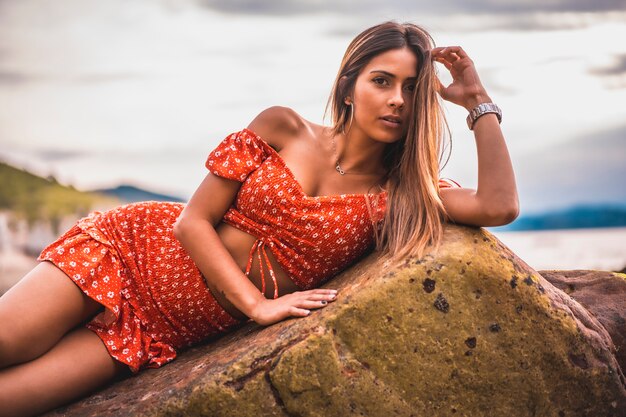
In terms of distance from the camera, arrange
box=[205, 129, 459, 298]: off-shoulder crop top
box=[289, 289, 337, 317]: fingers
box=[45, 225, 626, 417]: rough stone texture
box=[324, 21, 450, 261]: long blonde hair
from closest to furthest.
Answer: box=[45, 225, 626, 417]: rough stone texture < box=[289, 289, 337, 317]: fingers < box=[324, 21, 450, 261]: long blonde hair < box=[205, 129, 459, 298]: off-shoulder crop top

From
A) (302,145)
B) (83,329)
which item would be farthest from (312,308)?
(83,329)

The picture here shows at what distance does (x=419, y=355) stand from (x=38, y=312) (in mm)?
1951

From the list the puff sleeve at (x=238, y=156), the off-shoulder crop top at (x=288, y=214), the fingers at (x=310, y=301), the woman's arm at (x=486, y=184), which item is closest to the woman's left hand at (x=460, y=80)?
the woman's arm at (x=486, y=184)

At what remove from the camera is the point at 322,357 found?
2850mm

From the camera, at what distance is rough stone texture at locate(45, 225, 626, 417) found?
9.41 ft

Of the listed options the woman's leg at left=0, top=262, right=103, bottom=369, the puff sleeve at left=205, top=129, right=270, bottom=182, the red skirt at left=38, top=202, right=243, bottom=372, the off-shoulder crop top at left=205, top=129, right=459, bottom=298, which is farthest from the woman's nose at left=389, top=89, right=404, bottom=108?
the woman's leg at left=0, top=262, right=103, bottom=369

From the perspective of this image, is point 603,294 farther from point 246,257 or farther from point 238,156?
point 238,156

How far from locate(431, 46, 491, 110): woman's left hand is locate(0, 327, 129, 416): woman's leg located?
232 centimetres

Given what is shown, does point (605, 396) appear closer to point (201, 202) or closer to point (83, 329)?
point (201, 202)

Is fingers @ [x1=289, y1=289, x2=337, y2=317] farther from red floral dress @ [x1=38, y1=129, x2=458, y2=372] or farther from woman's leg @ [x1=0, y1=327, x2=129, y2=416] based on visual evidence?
woman's leg @ [x1=0, y1=327, x2=129, y2=416]

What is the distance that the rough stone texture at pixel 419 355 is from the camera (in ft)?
9.41

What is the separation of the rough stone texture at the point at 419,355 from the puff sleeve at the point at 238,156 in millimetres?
854

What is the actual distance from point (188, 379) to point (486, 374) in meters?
1.38

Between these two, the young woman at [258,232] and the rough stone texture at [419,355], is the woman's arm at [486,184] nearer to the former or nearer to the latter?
the young woman at [258,232]
